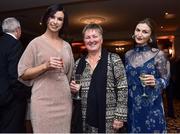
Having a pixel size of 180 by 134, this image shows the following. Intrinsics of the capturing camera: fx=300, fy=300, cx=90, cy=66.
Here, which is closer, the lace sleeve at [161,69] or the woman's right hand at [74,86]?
the woman's right hand at [74,86]

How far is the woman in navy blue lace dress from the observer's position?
2.36 m

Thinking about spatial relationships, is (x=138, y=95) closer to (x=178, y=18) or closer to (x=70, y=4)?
(x=70, y=4)

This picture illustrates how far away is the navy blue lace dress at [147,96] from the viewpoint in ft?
7.75

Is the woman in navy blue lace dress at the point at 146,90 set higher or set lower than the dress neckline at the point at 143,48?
lower

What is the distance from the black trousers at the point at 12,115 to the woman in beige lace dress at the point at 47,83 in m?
0.82

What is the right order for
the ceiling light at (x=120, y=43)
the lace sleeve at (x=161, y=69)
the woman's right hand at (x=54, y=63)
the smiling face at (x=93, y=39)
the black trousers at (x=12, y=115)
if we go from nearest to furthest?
the woman's right hand at (x=54, y=63)
the smiling face at (x=93, y=39)
the lace sleeve at (x=161, y=69)
the black trousers at (x=12, y=115)
the ceiling light at (x=120, y=43)

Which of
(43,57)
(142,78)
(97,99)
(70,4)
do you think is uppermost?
(70,4)

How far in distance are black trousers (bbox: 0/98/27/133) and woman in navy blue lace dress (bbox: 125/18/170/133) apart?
1.18 m

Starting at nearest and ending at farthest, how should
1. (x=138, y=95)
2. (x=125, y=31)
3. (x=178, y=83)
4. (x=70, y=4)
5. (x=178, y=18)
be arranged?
1. (x=138, y=95)
2. (x=70, y=4)
3. (x=178, y=18)
4. (x=178, y=83)
5. (x=125, y=31)

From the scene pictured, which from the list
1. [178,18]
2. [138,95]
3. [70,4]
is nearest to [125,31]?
[178,18]

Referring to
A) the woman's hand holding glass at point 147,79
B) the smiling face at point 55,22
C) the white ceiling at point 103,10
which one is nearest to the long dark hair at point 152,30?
the woman's hand holding glass at point 147,79

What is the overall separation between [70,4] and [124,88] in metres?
5.78

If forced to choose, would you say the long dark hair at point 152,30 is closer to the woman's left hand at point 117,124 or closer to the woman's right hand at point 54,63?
the woman's left hand at point 117,124

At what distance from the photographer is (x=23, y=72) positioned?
2199 millimetres
